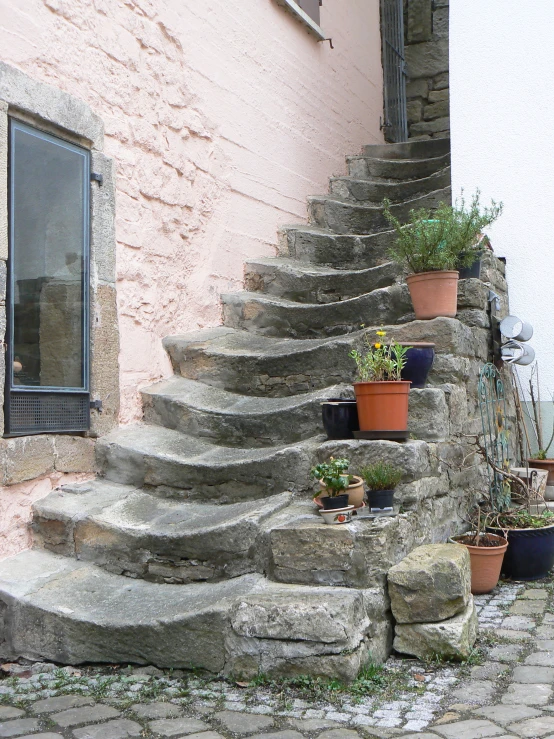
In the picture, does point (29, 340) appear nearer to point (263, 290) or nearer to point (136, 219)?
point (136, 219)

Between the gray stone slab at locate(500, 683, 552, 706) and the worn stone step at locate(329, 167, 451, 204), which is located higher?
the worn stone step at locate(329, 167, 451, 204)

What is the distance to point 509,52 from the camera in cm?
575

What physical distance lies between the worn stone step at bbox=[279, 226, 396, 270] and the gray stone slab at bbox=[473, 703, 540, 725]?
12.4 feet

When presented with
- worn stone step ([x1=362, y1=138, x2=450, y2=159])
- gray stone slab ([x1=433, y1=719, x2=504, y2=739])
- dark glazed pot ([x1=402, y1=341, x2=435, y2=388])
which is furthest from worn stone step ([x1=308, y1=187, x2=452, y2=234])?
gray stone slab ([x1=433, y1=719, x2=504, y2=739])

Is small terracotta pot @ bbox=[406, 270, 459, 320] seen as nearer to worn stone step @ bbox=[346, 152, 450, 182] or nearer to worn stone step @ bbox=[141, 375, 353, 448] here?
worn stone step @ bbox=[141, 375, 353, 448]

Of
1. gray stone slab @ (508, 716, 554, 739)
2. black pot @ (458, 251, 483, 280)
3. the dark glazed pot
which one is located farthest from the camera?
black pot @ (458, 251, 483, 280)

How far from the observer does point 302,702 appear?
2.81 m

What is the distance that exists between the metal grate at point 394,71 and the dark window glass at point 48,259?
530 cm

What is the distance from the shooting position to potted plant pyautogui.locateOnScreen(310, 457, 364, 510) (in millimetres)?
3307

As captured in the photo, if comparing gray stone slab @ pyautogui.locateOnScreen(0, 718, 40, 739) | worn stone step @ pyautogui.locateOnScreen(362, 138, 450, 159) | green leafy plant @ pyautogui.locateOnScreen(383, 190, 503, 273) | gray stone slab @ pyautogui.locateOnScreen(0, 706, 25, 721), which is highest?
worn stone step @ pyautogui.locateOnScreen(362, 138, 450, 159)

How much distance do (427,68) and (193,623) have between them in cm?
797

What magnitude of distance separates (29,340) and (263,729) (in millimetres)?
2120

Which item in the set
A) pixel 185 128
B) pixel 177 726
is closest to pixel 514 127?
pixel 185 128

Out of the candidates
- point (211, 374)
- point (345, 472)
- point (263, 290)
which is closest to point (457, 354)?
point (345, 472)
